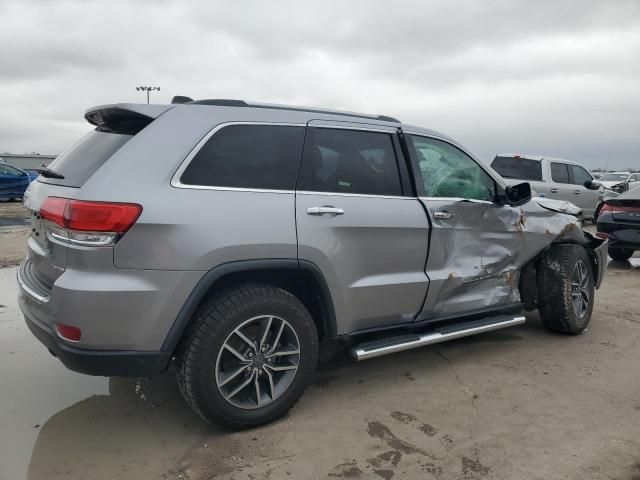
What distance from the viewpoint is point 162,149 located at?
113 inches

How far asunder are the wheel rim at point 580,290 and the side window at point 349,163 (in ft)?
7.33

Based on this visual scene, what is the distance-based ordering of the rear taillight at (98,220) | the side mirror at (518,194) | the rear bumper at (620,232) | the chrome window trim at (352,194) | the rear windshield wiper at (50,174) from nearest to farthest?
the rear taillight at (98,220) → the rear windshield wiper at (50,174) → the chrome window trim at (352,194) → the side mirror at (518,194) → the rear bumper at (620,232)

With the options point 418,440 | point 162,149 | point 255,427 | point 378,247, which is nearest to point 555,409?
point 418,440

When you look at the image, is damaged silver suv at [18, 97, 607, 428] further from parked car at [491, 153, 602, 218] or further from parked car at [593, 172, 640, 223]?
parked car at [593, 172, 640, 223]

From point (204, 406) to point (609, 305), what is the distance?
515 centimetres

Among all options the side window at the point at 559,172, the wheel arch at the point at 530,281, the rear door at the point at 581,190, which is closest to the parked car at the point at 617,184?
the rear door at the point at 581,190

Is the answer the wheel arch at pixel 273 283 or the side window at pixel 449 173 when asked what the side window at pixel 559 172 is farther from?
the wheel arch at pixel 273 283

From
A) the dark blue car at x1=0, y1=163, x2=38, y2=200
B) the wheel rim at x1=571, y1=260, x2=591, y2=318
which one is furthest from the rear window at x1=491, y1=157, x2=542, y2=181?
the dark blue car at x1=0, y1=163, x2=38, y2=200

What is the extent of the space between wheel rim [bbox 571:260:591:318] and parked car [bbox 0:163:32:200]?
19052 millimetres

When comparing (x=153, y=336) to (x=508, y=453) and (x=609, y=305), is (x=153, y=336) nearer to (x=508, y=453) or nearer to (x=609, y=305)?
(x=508, y=453)

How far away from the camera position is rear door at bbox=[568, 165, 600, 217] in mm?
13383

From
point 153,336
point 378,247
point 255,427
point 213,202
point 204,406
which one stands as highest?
point 213,202

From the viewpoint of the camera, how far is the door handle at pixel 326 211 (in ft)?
10.4

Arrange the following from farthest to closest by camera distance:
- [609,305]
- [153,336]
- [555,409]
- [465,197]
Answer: [609,305]
[465,197]
[555,409]
[153,336]
